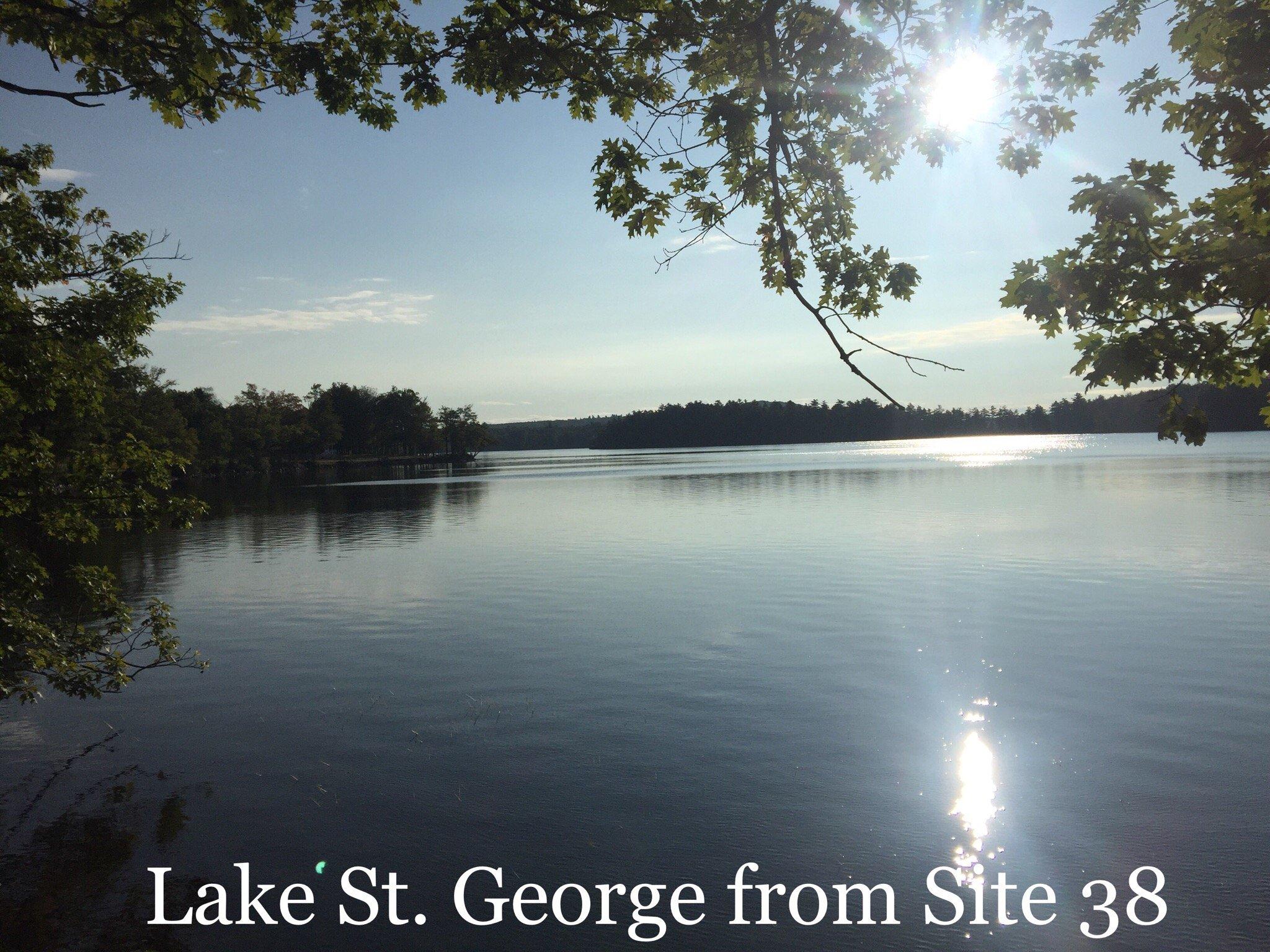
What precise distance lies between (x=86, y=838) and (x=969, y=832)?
1160 cm

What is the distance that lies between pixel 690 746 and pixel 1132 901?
20.9ft

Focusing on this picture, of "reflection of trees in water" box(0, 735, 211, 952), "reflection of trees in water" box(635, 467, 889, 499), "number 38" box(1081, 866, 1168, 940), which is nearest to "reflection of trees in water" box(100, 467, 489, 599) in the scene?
"reflection of trees in water" box(635, 467, 889, 499)

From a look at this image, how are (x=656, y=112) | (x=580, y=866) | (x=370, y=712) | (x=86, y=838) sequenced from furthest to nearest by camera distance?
(x=370, y=712) < (x=86, y=838) < (x=580, y=866) < (x=656, y=112)

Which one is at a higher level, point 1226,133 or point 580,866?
point 1226,133

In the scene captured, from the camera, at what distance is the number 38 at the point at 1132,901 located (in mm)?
8805

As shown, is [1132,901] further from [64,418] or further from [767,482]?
[767,482]

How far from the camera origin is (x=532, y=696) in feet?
53.8

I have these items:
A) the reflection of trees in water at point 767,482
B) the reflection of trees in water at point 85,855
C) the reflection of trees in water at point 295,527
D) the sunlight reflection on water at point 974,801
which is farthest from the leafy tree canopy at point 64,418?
the reflection of trees in water at point 767,482

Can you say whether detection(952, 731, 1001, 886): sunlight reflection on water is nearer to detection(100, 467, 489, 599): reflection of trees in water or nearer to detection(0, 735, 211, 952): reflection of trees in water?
detection(0, 735, 211, 952): reflection of trees in water

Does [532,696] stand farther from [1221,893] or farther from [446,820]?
[1221,893]

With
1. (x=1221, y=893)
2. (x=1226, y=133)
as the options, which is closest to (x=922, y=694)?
(x=1221, y=893)

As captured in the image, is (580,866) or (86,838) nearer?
(580,866)

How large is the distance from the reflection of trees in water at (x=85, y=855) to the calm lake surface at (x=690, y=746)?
6 cm

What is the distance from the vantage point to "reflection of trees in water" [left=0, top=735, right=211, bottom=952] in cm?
881
